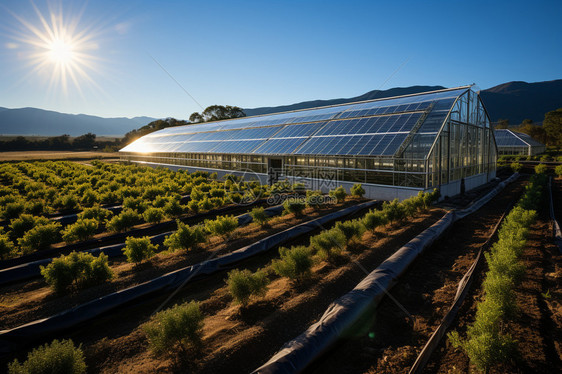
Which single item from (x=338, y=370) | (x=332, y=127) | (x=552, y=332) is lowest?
(x=338, y=370)

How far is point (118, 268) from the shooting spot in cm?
916

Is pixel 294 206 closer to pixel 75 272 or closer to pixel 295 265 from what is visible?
pixel 295 265

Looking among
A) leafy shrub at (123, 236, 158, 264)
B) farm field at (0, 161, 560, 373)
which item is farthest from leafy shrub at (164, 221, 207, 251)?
leafy shrub at (123, 236, 158, 264)

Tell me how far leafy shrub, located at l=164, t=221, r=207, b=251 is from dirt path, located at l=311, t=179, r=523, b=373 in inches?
269

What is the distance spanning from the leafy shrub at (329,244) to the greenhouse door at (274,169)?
54.4 feet

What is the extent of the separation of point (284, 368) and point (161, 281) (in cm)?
475

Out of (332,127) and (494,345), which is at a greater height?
(332,127)

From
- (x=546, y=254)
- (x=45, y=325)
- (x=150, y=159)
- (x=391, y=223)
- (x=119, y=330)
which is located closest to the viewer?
(x=45, y=325)

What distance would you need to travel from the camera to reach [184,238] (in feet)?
32.7

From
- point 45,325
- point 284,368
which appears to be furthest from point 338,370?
point 45,325

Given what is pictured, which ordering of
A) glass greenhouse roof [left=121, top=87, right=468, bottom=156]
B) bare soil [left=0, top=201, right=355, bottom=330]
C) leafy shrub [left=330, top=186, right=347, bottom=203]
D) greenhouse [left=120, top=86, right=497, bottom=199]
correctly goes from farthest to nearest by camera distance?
glass greenhouse roof [left=121, top=87, right=468, bottom=156] < greenhouse [left=120, top=86, right=497, bottom=199] < leafy shrub [left=330, top=186, right=347, bottom=203] < bare soil [left=0, top=201, right=355, bottom=330]

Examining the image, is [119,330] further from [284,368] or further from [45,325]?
[284,368]

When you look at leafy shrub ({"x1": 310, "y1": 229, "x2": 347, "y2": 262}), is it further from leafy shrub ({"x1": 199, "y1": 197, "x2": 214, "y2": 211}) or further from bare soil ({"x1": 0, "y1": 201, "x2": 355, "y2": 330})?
leafy shrub ({"x1": 199, "y1": 197, "x2": 214, "y2": 211})

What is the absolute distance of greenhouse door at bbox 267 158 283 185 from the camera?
25736 millimetres
